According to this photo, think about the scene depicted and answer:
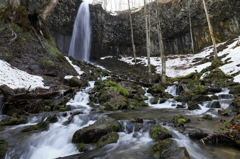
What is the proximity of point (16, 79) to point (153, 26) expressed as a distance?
31173 mm

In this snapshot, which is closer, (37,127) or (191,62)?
(37,127)

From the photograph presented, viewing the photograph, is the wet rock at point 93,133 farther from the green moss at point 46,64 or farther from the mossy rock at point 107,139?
the green moss at point 46,64

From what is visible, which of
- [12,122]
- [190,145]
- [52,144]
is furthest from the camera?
[12,122]

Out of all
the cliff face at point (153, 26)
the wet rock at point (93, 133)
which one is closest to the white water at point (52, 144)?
the wet rock at point (93, 133)

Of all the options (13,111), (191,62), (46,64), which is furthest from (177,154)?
(191,62)

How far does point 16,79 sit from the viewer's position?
8047 mm

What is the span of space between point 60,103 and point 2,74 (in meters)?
3.76

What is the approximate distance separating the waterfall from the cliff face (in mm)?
932

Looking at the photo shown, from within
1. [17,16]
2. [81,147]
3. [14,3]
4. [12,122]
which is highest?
[14,3]

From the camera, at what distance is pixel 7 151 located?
3283 millimetres

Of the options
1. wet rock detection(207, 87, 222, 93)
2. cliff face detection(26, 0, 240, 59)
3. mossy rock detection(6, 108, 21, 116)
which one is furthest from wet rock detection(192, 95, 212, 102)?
cliff face detection(26, 0, 240, 59)

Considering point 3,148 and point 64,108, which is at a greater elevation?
point 64,108

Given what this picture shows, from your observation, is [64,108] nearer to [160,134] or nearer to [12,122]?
[12,122]

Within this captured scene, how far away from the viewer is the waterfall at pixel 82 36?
2864cm
